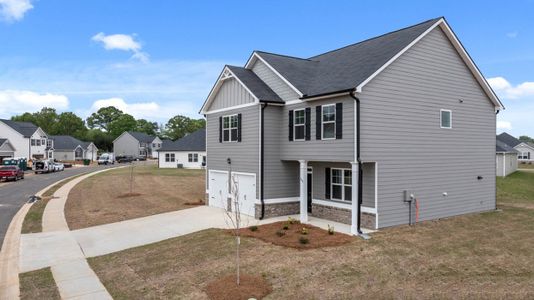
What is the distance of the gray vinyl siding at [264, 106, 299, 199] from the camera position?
57.3ft

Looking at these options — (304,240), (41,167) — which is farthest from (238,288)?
(41,167)

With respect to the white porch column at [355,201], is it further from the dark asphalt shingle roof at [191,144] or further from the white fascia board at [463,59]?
the dark asphalt shingle roof at [191,144]

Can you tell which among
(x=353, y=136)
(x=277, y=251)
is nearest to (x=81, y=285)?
(x=277, y=251)

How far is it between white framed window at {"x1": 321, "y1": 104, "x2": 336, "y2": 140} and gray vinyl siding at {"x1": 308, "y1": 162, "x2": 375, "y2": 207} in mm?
1564

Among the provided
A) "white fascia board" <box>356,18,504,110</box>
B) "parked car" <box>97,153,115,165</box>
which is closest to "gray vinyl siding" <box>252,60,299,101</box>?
"white fascia board" <box>356,18,504,110</box>

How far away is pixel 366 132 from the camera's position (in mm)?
14117

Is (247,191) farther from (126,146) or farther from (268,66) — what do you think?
(126,146)

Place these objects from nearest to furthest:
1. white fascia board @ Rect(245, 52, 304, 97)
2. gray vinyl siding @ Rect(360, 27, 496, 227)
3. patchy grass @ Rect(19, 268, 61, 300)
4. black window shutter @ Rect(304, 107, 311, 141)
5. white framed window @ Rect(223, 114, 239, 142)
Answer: patchy grass @ Rect(19, 268, 61, 300)
gray vinyl siding @ Rect(360, 27, 496, 227)
black window shutter @ Rect(304, 107, 311, 141)
white fascia board @ Rect(245, 52, 304, 97)
white framed window @ Rect(223, 114, 239, 142)

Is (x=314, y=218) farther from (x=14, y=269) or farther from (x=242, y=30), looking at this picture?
(x=242, y=30)

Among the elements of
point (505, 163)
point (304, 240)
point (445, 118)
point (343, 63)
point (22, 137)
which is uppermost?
point (343, 63)

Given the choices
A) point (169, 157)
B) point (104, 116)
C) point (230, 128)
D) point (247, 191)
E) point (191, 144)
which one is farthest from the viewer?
point (104, 116)

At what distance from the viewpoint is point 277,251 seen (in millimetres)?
11664

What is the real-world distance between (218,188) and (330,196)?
23.0 feet

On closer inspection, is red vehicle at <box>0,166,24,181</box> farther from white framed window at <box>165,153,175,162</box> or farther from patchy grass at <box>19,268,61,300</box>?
patchy grass at <box>19,268,61,300</box>
